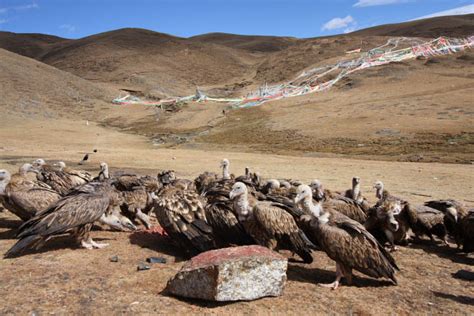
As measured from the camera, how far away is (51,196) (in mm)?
8398

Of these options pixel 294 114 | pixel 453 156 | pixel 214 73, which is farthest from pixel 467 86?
pixel 214 73

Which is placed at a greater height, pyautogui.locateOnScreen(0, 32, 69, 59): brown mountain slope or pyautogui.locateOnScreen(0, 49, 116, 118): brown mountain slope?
pyautogui.locateOnScreen(0, 32, 69, 59): brown mountain slope

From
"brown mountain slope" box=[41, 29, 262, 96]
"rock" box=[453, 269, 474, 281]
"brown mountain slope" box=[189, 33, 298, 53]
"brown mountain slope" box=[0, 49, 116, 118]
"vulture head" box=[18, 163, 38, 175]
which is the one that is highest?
"brown mountain slope" box=[189, 33, 298, 53]

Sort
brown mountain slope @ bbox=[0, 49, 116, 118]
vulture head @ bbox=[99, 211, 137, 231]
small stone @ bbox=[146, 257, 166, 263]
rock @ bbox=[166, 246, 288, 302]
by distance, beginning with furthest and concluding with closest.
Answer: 1. brown mountain slope @ bbox=[0, 49, 116, 118]
2. vulture head @ bbox=[99, 211, 137, 231]
3. small stone @ bbox=[146, 257, 166, 263]
4. rock @ bbox=[166, 246, 288, 302]

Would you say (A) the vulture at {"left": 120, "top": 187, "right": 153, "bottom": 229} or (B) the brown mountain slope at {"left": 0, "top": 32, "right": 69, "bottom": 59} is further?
(B) the brown mountain slope at {"left": 0, "top": 32, "right": 69, "bottom": 59}

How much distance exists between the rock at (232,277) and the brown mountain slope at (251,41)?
5648 inches

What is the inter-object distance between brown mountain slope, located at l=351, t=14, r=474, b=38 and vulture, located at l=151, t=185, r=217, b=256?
81.5 metres

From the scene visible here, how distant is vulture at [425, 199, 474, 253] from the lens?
27.1 feet

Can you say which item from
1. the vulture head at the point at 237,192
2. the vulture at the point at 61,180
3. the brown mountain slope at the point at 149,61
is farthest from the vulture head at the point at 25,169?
the brown mountain slope at the point at 149,61

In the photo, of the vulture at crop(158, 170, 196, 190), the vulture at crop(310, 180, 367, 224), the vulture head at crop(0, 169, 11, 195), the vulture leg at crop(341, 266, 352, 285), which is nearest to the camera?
the vulture leg at crop(341, 266, 352, 285)

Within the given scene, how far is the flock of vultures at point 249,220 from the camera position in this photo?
6488 mm

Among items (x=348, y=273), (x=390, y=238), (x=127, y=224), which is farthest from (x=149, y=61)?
(x=348, y=273)

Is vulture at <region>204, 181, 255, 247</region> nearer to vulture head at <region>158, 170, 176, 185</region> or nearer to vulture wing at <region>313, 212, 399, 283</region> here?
vulture wing at <region>313, 212, 399, 283</region>

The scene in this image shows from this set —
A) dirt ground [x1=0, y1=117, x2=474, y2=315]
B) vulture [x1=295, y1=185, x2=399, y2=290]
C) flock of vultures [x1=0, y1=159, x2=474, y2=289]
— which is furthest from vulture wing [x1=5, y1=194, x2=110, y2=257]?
vulture [x1=295, y1=185, x2=399, y2=290]
